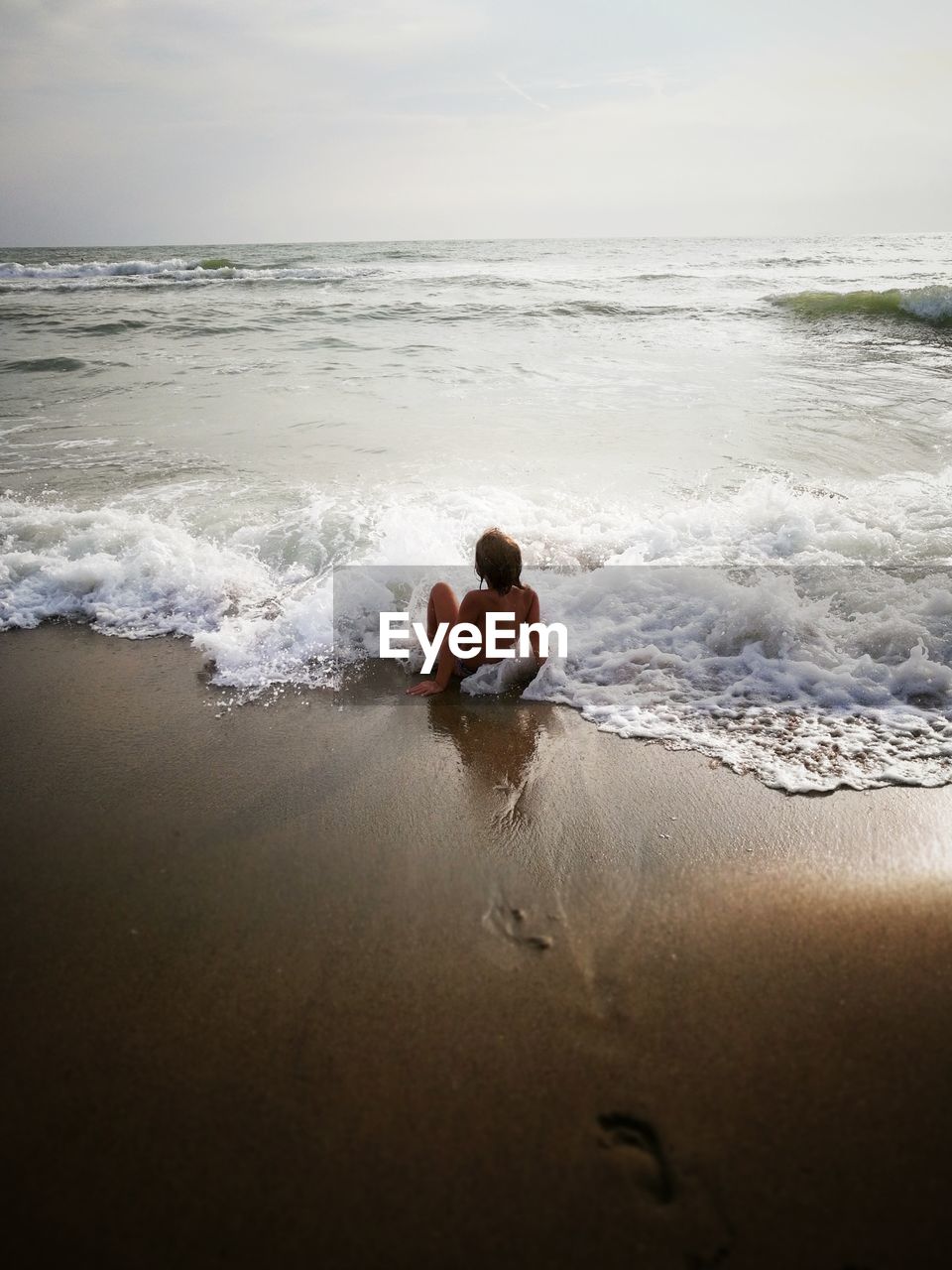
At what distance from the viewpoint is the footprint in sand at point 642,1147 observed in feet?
4.93

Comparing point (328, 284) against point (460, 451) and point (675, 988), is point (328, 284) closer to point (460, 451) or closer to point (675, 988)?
point (460, 451)

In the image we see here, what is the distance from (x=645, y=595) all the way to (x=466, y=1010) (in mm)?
3004

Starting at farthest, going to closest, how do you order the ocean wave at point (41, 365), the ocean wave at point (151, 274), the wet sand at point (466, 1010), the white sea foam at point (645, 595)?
the ocean wave at point (151, 274), the ocean wave at point (41, 365), the white sea foam at point (645, 595), the wet sand at point (466, 1010)

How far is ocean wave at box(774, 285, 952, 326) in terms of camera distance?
1736 centimetres

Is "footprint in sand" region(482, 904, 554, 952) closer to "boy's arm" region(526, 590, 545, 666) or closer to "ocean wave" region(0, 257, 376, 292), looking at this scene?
"boy's arm" region(526, 590, 545, 666)

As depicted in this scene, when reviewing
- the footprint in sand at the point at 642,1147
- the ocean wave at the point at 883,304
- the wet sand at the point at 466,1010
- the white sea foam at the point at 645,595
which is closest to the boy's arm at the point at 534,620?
the white sea foam at the point at 645,595

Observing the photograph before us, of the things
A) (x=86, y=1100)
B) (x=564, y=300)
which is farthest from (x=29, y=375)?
(x=564, y=300)

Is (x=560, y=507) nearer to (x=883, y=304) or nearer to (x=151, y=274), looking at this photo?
(x=883, y=304)

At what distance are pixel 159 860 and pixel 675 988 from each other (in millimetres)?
1832

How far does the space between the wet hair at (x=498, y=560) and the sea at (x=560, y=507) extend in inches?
20.8

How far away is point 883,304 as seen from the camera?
18.3 m

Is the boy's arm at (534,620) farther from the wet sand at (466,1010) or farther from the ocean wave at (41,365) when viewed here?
the ocean wave at (41,365)

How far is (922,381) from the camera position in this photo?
11.2 meters

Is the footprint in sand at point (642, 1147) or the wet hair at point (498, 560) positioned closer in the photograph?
the footprint in sand at point (642, 1147)
